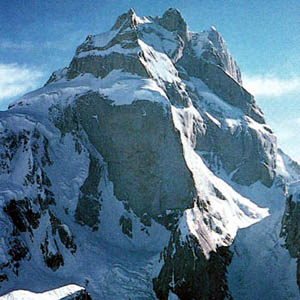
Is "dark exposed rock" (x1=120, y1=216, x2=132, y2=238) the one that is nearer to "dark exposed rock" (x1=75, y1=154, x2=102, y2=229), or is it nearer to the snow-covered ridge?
"dark exposed rock" (x1=75, y1=154, x2=102, y2=229)

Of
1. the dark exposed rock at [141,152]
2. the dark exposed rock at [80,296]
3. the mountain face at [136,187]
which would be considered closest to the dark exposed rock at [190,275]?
the mountain face at [136,187]

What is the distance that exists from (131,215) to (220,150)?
52.1m

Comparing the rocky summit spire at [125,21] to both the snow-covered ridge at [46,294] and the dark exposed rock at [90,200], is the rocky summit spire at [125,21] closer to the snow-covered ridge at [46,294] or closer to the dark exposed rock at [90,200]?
the dark exposed rock at [90,200]

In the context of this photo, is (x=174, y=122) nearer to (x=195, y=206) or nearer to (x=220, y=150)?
(x=195, y=206)

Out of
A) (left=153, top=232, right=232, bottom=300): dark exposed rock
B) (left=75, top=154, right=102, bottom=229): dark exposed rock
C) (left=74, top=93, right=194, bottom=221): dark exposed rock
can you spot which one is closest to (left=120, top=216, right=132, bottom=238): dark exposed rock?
(left=74, top=93, right=194, bottom=221): dark exposed rock

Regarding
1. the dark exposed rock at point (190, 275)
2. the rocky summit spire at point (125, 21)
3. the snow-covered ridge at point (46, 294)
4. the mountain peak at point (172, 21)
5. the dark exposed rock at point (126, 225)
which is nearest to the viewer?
the snow-covered ridge at point (46, 294)

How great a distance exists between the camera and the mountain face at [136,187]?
78.5 m

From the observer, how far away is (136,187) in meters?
106

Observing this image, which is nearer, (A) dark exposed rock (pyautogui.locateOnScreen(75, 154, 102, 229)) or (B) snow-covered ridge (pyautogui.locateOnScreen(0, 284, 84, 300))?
(B) snow-covered ridge (pyautogui.locateOnScreen(0, 284, 84, 300))

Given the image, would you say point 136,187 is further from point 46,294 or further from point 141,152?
point 46,294

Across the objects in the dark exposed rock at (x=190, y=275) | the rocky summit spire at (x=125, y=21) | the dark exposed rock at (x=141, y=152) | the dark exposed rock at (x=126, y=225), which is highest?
the rocky summit spire at (x=125, y=21)

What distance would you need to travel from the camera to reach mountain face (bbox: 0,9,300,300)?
7850cm

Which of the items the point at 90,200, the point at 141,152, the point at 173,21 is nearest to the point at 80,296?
the point at 90,200

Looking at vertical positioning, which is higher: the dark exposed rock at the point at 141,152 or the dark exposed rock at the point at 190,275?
the dark exposed rock at the point at 141,152
